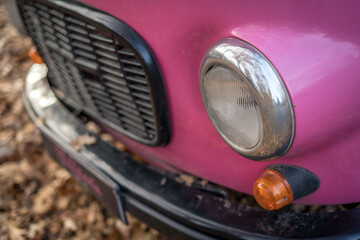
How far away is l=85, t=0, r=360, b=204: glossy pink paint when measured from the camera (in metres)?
1.02

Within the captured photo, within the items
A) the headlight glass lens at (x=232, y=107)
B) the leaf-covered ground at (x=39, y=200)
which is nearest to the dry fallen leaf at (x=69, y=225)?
the leaf-covered ground at (x=39, y=200)

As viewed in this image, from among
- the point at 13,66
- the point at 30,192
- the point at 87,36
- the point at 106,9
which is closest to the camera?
the point at 106,9

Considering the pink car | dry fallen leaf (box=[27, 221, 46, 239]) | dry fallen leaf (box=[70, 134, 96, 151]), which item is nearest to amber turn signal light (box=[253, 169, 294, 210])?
the pink car

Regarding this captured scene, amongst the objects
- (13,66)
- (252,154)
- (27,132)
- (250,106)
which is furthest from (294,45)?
(13,66)

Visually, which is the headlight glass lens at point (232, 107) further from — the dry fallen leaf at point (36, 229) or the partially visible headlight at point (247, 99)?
the dry fallen leaf at point (36, 229)

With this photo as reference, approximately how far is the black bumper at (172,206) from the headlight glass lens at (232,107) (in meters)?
0.33

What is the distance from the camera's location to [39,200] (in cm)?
233

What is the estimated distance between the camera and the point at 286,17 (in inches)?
41.2

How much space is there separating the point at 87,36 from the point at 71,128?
1.92ft

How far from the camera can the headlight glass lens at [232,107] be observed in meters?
1.08

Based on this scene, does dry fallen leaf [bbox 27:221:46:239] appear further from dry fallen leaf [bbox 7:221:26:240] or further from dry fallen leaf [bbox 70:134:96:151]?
dry fallen leaf [bbox 70:134:96:151]

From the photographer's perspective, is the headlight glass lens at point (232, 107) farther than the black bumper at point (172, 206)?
No

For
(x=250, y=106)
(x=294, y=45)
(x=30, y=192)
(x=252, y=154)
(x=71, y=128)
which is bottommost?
(x=30, y=192)

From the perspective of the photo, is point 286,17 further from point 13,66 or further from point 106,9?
point 13,66
